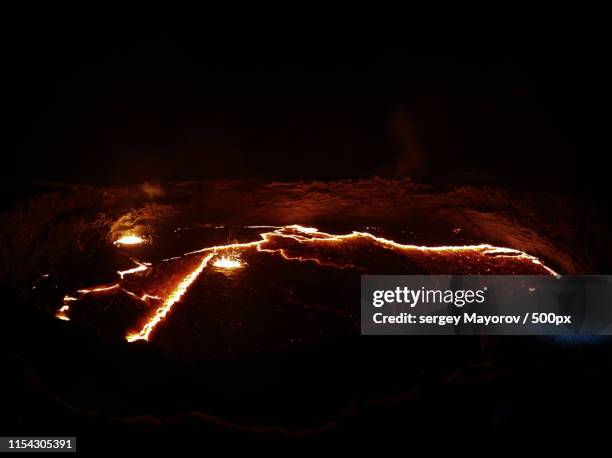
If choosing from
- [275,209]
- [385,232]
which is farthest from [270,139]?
[385,232]

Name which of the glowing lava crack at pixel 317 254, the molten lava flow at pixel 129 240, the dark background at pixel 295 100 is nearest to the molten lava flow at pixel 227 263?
the glowing lava crack at pixel 317 254

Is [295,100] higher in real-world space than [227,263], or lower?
higher

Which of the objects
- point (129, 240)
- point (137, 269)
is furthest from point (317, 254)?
point (129, 240)

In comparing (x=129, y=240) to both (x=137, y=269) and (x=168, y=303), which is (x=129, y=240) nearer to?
(x=137, y=269)

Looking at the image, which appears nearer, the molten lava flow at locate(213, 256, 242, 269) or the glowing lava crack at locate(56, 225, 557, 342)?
the glowing lava crack at locate(56, 225, 557, 342)

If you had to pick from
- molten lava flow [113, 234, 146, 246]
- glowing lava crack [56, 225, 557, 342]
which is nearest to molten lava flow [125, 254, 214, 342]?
glowing lava crack [56, 225, 557, 342]

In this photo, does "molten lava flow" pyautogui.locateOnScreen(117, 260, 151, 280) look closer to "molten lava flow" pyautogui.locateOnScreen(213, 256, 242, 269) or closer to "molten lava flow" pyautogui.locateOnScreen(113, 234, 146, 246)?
"molten lava flow" pyautogui.locateOnScreen(113, 234, 146, 246)

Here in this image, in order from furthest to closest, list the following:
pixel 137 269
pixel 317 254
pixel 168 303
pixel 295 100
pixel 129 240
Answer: pixel 295 100, pixel 129 240, pixel 317 254, pixel 137 269, pixel 168 303
